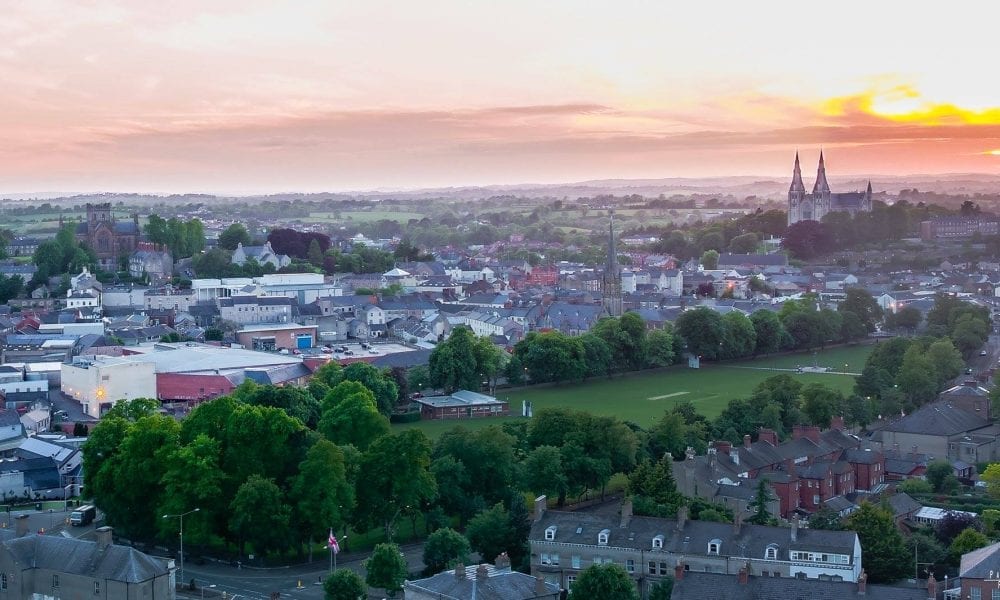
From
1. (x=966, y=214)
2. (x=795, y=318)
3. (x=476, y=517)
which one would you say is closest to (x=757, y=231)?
(x=966, y=214)

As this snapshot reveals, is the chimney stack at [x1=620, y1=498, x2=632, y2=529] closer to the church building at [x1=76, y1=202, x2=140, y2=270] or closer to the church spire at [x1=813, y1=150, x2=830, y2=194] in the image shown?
the church building at [x1=76, y1=202, x2=140, y2=270]

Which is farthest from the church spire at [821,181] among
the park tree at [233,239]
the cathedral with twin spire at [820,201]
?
the park tree at [233,239]

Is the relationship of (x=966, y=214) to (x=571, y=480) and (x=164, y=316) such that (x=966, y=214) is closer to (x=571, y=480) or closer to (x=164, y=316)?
(x=164, y=316)

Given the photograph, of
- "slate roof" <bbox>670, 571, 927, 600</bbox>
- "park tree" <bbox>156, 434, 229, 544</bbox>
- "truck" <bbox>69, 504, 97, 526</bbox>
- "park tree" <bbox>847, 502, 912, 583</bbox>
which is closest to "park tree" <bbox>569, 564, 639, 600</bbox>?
"slate roof" <bbox>670, 571, 927, 600</bbox>

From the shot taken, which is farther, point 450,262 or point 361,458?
point 450,262

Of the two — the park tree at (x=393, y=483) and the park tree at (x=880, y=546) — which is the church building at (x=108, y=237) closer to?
the park tree at (x=393, y=483)

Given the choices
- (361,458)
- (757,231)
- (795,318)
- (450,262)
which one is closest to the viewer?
(361,458)

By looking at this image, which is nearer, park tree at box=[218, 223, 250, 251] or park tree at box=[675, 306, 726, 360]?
park tree at box=[675, 306, 726, 360]
